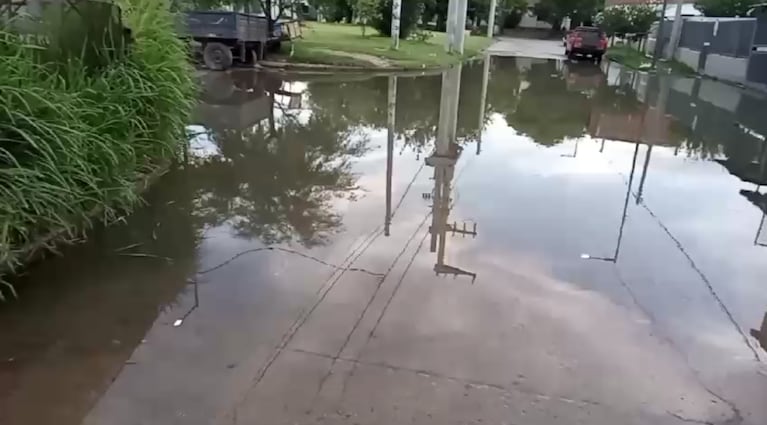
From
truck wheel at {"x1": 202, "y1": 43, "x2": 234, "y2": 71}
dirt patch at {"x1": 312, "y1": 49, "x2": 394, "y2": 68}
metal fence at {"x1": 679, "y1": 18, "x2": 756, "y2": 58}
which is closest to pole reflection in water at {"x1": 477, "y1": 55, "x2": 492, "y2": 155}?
dirt patch at {"x1": 312, "y1": 49, "x2": 394, "y2": 68}

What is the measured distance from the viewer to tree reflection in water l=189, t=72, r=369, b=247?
5.89 meters

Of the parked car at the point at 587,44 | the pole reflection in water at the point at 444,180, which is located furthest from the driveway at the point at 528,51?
the pole reflection in water at the point at 444,180

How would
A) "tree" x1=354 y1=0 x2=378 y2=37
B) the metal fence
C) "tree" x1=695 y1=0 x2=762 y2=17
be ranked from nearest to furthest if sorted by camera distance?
the metal fence < "tree" x1=354 y1=0 x2=378 y2=37 < "tree" x1=695 y1=0 x2=762 y2=17

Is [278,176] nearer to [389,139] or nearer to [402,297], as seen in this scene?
[389,139]

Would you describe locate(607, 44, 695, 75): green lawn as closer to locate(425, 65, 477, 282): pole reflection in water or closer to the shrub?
the shrub

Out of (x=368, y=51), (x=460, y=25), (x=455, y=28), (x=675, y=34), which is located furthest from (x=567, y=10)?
(x=368, y=51)

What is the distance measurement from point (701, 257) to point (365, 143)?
17.4ft

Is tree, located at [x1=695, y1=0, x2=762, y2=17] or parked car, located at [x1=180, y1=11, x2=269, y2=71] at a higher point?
tree, located at [x1=695, y1=0, x2=762, y2=17]

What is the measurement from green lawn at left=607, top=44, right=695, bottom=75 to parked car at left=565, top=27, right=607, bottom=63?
0.97 meters

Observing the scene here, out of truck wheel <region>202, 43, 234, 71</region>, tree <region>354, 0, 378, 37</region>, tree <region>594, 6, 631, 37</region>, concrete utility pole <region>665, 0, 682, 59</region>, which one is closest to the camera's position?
truck wheel <region>202, 43, 234, 71</region>

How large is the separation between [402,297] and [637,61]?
28.4 m

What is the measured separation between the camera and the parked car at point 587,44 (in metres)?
31.7

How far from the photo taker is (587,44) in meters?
31.6

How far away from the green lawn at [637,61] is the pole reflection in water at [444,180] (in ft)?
51.2
